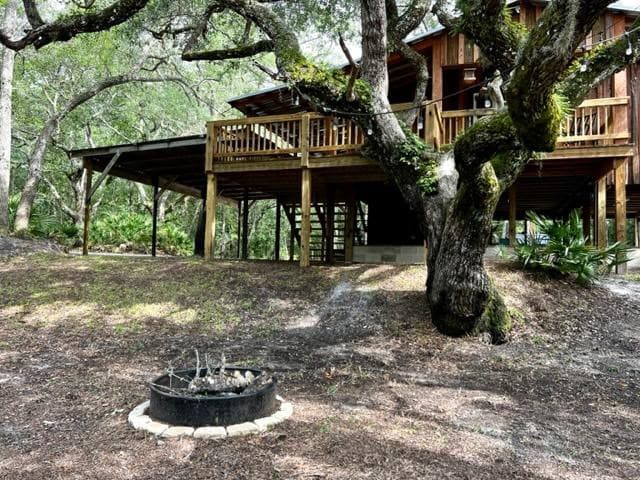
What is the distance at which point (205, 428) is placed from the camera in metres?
3.34

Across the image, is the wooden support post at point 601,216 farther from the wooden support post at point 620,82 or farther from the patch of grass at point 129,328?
the patch of grass at point 129,328

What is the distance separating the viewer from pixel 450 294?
640 cm

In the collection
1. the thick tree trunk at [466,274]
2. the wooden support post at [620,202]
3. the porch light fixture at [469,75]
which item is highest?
the porch light fixture at [469,75]

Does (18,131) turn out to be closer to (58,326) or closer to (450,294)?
(58,326)

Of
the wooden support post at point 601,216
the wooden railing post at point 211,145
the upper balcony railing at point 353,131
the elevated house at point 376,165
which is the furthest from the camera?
the wooden railing post at point 211,145

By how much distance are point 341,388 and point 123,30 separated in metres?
13.0

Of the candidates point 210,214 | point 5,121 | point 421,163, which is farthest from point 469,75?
point 5,121

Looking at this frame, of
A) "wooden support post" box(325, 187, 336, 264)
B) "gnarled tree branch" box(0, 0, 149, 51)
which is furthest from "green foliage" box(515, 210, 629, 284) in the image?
"gnarled tree branch" box(0, 0, 149, 51)

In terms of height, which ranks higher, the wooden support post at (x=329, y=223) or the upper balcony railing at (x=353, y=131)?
the upper balcony railing at (x=353, y=131)

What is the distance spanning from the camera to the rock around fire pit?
3354mm

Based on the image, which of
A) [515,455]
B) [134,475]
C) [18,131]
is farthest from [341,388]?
[18,131]

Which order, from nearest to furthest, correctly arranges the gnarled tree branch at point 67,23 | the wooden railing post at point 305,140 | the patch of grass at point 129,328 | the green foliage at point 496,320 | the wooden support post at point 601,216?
the green foliage at point 496,320 → the patch of grass at point 129,328 → the gnarled tree branch at point 67,23 → the wooden support post at point 601,216 → the wooden railing post at point 305,140

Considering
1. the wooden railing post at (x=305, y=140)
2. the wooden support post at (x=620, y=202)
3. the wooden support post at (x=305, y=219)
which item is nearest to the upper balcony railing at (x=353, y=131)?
the wooden railing post at (x=305, y=140)

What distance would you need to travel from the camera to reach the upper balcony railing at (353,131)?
29.6 feet
